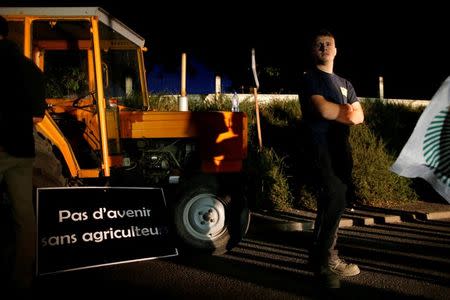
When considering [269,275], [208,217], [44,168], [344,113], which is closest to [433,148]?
[344,113]

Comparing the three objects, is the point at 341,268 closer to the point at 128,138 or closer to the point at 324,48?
the point at 324,48

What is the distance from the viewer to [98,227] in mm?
3973

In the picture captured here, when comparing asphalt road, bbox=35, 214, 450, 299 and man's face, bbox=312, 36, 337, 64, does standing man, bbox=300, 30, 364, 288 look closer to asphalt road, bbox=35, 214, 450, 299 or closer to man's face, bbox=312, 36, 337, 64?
man's face, bbox=312, 36, 337, 64

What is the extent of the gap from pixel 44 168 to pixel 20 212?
897mm

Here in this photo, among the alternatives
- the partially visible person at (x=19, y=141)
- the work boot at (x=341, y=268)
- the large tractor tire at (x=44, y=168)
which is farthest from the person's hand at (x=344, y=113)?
the large tractor tire at (x=44, y=168)

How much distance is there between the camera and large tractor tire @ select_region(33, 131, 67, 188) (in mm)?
4077

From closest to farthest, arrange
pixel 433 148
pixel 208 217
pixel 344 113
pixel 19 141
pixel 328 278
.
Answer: pixel 433 148 → pixel 19 141 → pixel 344 113 → pixel 328 278 → pixel 208 217

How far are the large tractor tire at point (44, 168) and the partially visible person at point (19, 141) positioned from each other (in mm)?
783

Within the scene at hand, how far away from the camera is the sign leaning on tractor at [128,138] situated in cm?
470

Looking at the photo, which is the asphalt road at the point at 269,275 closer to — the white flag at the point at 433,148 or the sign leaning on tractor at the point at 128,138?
the sign leaning on tractor at the point at 128,138

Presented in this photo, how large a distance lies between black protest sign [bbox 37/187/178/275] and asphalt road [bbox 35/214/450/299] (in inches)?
9.8

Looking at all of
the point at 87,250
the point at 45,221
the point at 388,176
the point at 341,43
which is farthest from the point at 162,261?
the point at 341,43

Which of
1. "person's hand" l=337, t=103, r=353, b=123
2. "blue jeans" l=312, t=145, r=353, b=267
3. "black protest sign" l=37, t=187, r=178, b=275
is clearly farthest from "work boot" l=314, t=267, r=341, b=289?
"black protest sign" l=37, t=187, r=178, b=275

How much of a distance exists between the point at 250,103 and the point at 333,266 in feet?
21.8
